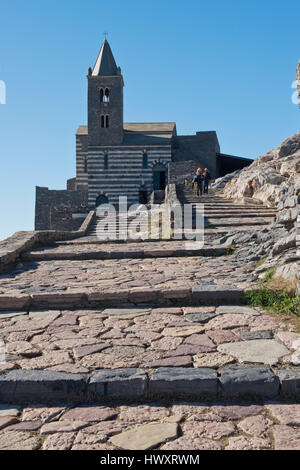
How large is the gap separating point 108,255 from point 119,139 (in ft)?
96.8

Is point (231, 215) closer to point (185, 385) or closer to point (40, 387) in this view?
point (185, 385)

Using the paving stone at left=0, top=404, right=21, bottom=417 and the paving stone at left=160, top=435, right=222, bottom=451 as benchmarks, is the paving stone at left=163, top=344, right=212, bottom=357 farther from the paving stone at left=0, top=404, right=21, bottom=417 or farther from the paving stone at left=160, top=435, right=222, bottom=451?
the paving stone at left=0, top=404, right=21, bottom=417

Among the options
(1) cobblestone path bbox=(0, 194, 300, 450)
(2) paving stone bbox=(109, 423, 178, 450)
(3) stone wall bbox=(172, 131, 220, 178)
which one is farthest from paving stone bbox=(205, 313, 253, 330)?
(3) stone wall bbox=(172, 131, 220, 178)

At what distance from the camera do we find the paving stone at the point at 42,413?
2584 millimetres

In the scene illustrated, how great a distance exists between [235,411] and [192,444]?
0.49 m

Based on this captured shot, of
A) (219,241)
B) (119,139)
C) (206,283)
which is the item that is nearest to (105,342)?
(206,283)

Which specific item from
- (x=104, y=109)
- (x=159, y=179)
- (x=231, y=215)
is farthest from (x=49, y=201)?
(x=231, y=215)

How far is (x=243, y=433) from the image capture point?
2328 millimetres

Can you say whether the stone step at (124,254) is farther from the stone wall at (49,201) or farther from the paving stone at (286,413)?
the stone wall at (49,201)

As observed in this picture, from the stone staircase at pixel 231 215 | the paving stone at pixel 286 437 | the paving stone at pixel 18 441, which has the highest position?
the stone staircase at pixel 231 215

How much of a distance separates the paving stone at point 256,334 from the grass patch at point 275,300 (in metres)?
0.53

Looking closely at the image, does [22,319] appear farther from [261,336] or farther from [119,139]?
[119,139]

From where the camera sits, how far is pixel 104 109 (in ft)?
119

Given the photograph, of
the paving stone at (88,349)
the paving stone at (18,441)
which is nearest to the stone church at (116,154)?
the paving stone at (88,349)
